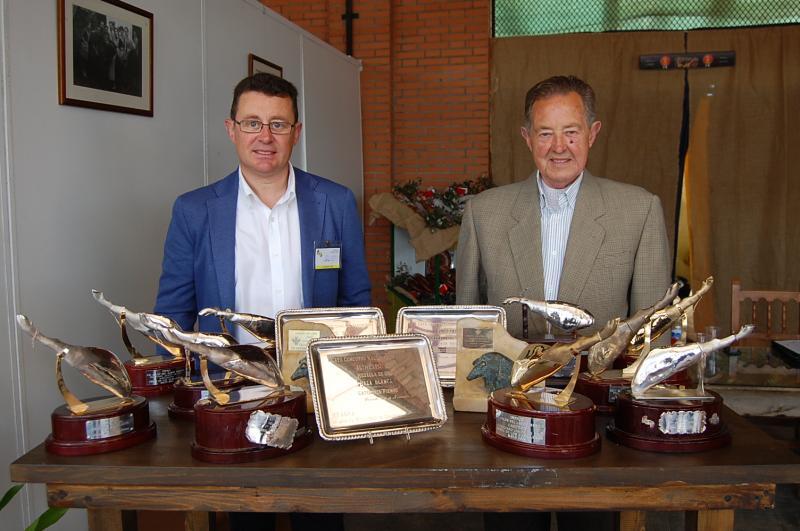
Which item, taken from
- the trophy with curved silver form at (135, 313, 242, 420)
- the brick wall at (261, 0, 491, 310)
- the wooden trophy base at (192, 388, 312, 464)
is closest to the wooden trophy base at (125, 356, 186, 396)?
the trophy with curved silver form at (135, 313, 242, 420)

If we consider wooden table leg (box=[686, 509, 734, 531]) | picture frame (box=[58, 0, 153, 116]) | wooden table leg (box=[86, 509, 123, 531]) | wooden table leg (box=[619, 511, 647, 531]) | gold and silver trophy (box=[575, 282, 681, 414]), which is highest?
picture frame (box=[58, 0, 153, 116])

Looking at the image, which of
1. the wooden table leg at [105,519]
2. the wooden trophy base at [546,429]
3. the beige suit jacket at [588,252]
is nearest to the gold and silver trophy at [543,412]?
the wooden trophy base at [546,429]

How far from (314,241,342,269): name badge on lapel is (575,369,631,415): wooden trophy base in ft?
3.13

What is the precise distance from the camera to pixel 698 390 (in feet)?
4.81

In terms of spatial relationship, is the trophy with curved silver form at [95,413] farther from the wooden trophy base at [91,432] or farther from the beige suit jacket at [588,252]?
the beige suit jacket at [588,252]

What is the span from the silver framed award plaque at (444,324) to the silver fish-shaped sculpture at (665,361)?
0.41m

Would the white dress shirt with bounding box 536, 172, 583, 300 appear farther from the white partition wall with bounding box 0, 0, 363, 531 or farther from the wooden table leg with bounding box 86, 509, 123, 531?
the white partition wall with bounding box 0, 0, 363, 531

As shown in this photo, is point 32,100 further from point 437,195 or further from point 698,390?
point 437,195

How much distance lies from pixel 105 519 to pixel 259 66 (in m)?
3.28

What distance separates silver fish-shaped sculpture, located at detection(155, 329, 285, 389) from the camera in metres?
1.43

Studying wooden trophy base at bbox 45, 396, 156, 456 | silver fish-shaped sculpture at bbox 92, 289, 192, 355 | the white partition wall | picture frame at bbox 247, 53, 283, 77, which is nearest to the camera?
wooden trophy base at bbox 45, 396, 156, 456

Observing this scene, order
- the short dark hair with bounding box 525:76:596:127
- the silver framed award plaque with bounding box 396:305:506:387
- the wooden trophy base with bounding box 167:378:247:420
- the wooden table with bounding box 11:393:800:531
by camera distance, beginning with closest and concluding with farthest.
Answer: the wooden table with bounding box 11:393:800:531 → the wooden trophy base with bounding box 167:378:247:420 → the silver framed award plaque with bounding box 396:305:506:387 → the short dark hair with bounding box 525:76:596:127

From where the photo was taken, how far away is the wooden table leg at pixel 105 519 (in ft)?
4.93

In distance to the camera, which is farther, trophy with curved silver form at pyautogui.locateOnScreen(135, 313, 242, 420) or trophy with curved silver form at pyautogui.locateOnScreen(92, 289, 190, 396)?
trophy with curved silver form at pyautogui.locateOnScreen(92, 289, 190, 396)
